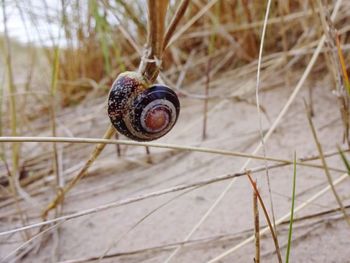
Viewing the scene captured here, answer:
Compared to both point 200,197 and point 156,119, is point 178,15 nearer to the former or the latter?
point 156,119

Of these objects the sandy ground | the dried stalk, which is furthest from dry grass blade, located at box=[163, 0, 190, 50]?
the sandy ground

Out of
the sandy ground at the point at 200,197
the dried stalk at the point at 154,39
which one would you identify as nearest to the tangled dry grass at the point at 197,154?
the sandy ground at the point at 200,197

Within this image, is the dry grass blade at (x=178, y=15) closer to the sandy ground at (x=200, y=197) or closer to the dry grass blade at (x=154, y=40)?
the dry grass blade at (x=154, y=40)

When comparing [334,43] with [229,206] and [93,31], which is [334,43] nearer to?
[229,206]

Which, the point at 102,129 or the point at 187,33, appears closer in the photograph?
the point at 102,129

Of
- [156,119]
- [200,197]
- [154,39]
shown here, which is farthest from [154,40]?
[200,197]

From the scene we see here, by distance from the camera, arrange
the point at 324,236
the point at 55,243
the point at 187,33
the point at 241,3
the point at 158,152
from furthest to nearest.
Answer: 1. the point at 187,33
2. the point at 241,3
3. the point at 158,152
4. the point at 55,243
5. the point at 324,236

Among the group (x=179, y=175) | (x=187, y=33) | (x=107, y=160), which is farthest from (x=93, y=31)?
(x=179, y=175)
